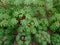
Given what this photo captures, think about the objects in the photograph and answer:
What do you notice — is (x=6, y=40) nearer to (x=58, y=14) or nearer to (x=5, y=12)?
(x=5, y=12)

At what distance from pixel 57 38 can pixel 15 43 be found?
862 mm

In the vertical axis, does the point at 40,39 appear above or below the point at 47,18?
below

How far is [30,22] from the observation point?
332cm

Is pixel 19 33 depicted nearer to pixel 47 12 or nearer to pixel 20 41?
pixel 20 41

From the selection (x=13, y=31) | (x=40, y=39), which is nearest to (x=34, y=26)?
(x=40, y=39)

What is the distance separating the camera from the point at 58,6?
3.62 m

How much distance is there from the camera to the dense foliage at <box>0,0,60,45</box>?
10.9 ft

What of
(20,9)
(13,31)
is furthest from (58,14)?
(13,31)

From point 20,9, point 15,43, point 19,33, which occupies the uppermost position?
point 20,9

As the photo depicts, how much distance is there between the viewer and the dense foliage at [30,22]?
3.32 metres

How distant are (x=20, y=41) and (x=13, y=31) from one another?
344 millimetres

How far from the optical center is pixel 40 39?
3.34m

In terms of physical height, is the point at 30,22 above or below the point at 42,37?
above

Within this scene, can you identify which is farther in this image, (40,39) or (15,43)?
(15,43)
